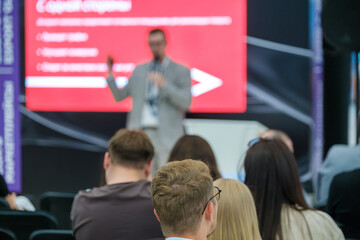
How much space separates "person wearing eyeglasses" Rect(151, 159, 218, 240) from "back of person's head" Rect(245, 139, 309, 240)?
75 cm

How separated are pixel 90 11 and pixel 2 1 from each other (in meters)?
1.07

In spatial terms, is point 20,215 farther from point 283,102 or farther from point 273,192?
point 283,102

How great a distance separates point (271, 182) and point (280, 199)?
3.2 inches

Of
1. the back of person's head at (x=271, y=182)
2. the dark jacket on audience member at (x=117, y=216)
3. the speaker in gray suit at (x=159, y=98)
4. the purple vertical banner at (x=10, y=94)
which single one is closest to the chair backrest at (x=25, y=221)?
the dark jacket on audience member at (x=117, y=216)

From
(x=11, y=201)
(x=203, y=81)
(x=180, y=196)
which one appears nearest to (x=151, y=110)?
(x=203, y=81)

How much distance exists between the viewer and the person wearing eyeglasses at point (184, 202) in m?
1.43

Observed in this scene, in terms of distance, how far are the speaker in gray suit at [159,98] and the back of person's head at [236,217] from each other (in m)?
3.04

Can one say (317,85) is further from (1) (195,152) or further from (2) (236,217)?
(2) (236,217)

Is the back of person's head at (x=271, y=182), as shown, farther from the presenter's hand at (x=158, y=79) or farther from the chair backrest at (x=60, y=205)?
the presenter's hand at (x=158, y=79)

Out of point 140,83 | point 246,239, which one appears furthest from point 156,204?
point 140,83

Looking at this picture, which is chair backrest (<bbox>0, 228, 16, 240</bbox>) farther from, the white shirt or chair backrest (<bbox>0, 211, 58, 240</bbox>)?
the white shirt

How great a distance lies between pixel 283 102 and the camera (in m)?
5.43

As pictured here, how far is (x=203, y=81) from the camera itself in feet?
17.7

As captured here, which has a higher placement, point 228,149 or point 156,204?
point 156,204
